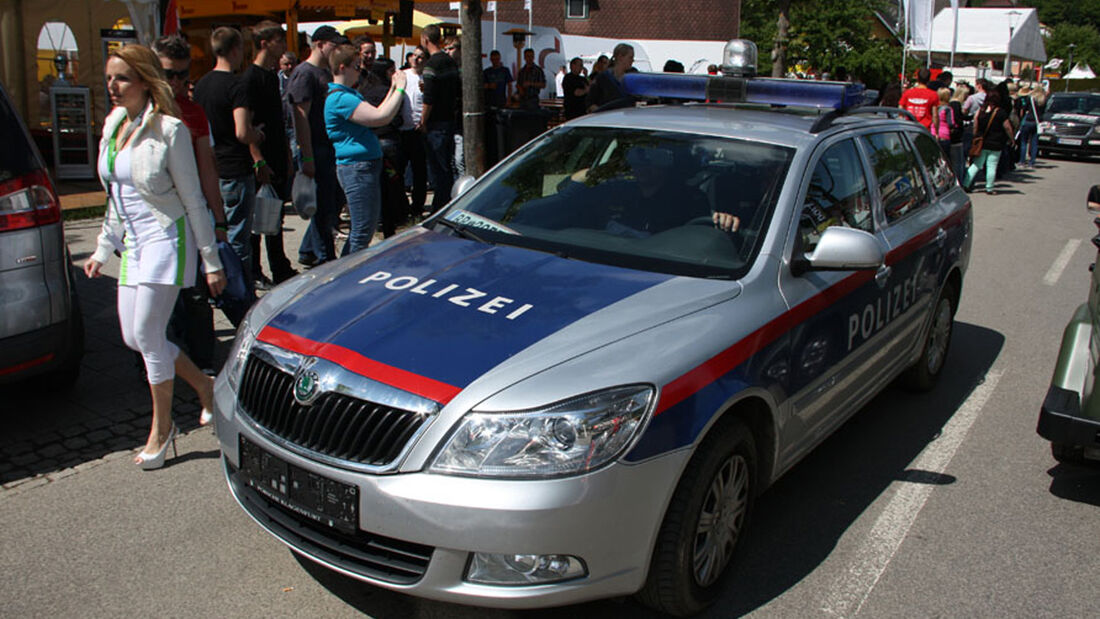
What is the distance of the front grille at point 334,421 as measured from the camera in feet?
9.07

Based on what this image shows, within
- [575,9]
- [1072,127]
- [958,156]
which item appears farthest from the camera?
[575,9]

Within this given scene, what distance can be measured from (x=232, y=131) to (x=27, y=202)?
2110 millimetres

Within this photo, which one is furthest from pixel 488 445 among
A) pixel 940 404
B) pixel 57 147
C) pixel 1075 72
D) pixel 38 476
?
pixel 1075 72

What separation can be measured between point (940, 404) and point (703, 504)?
3.05 meters

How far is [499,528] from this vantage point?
2.63m

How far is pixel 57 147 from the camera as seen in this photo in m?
11.6

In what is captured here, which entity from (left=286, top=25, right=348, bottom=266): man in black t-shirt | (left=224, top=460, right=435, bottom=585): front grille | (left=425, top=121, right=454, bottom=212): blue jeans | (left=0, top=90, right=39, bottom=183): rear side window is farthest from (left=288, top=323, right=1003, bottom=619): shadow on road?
(left=425, top=121, right=454, bottom=212): blue jeans

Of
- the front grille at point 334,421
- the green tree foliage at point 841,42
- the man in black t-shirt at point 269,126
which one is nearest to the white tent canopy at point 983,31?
the green tree foliage at point 841,42

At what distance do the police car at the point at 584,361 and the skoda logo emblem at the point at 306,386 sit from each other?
12 millimetres

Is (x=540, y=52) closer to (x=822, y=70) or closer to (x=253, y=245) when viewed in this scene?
(x=822, y=70)

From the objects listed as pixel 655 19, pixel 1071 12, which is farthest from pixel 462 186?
pixel 1071 12

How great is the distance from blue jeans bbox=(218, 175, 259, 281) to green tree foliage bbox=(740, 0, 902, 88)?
29.1m

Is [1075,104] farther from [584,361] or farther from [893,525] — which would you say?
[584,361]

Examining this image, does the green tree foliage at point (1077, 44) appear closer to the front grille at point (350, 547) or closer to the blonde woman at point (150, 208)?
the blonde woman at point (150, 208)
